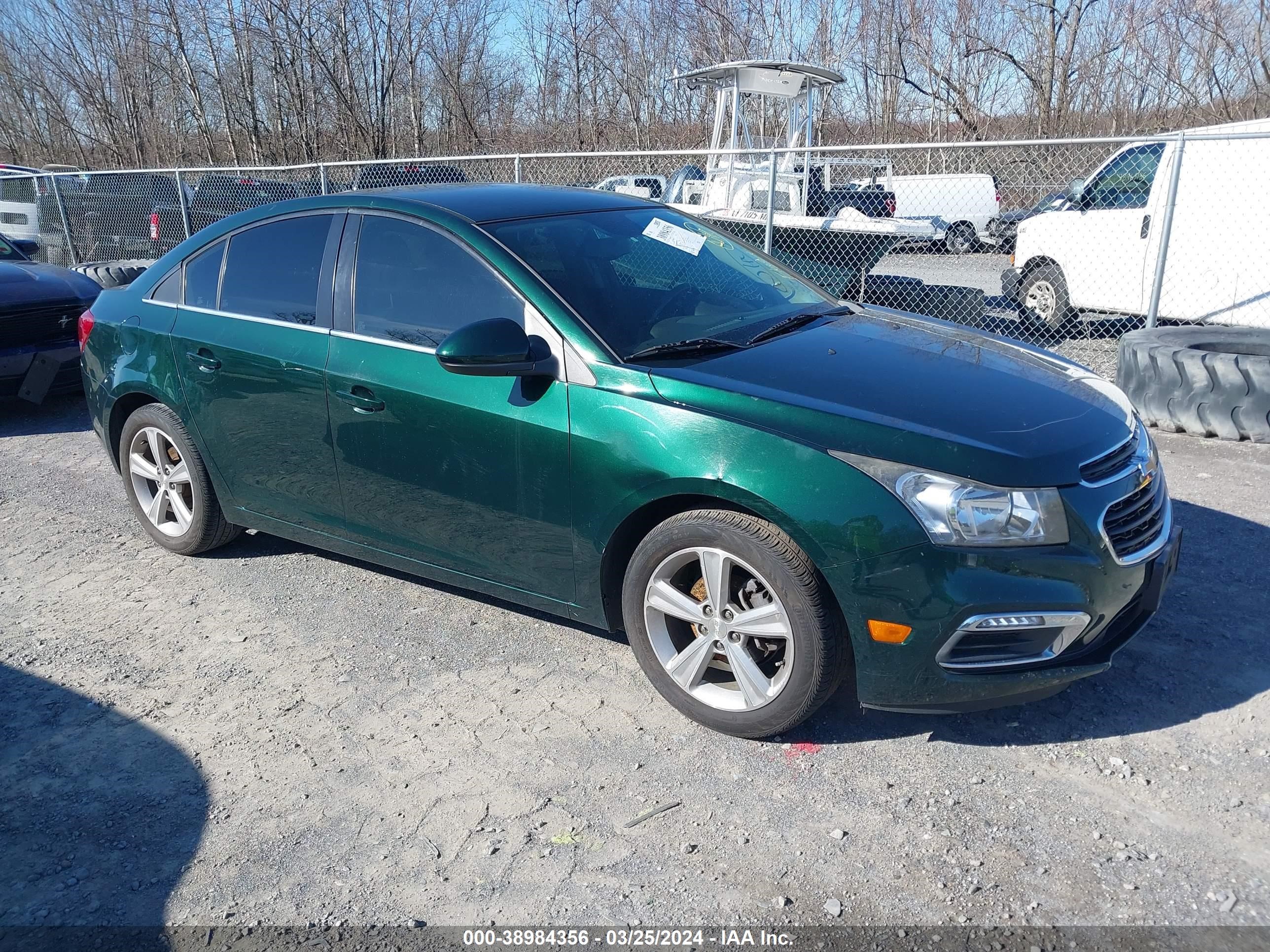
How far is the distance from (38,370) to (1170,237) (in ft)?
30.7

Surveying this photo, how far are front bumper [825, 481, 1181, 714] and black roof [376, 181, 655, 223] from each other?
2038 millimetres

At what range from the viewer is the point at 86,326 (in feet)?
16.7

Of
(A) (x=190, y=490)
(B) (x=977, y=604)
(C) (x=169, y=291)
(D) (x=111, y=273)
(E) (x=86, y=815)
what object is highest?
(C) (x=169, y=291)

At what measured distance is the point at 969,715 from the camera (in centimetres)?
336

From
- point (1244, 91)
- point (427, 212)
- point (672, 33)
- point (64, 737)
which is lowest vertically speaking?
point (64, 737)

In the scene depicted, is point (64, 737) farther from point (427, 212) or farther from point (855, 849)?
point (855, 849)

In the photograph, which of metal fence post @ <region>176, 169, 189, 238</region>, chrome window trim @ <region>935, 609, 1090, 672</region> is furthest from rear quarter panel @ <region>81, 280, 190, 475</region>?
metal fence post @ <region>176, 169, 189, 238</region>

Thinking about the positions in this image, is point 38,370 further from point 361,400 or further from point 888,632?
point 888,632

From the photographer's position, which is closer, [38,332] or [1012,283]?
[38,332]

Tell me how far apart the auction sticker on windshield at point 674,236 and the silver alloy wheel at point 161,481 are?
250cm

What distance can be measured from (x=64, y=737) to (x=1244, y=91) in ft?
83.4

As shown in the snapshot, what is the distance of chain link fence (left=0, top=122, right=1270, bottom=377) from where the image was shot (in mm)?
8469

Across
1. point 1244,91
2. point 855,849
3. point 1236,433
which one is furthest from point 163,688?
point 1244,91

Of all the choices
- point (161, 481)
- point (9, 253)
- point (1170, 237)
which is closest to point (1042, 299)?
point (1170, 237)
